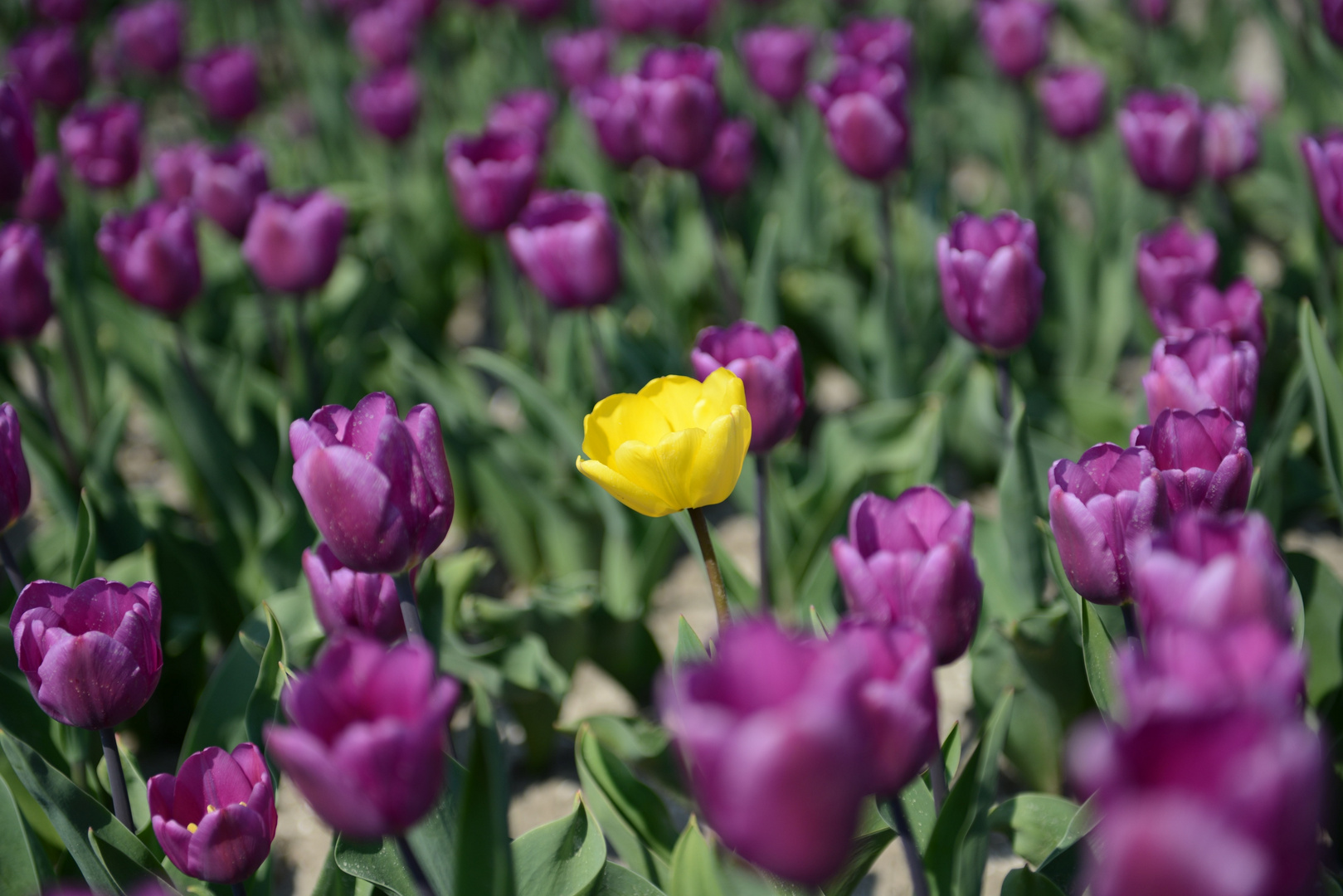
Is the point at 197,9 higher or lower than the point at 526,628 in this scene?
lower

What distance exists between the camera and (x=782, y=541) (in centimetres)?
207

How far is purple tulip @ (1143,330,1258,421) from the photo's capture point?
1.32m

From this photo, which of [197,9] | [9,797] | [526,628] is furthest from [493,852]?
[197,9]

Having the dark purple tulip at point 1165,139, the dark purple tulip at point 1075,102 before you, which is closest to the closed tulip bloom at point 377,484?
the dark purple tulip at point 1165,139

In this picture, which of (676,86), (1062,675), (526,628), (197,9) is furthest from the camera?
(197,9)

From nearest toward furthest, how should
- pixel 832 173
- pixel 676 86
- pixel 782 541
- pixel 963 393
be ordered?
pixel 782 541, pixel 676 86, pixel 963 393, pixel 832 173

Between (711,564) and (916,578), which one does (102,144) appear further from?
(916,578)

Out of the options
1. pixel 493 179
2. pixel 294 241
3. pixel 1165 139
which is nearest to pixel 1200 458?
pixel 1165 139

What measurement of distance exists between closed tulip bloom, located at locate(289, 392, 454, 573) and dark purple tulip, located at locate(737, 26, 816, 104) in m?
2.31

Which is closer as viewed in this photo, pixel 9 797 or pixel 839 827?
pixel 839 827

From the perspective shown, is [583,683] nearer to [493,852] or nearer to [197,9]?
[493,852]

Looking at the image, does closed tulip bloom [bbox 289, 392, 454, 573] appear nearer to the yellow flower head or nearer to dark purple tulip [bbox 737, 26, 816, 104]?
the yellow flower head

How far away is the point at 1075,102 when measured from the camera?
9.22 ft

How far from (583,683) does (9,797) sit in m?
1.14
